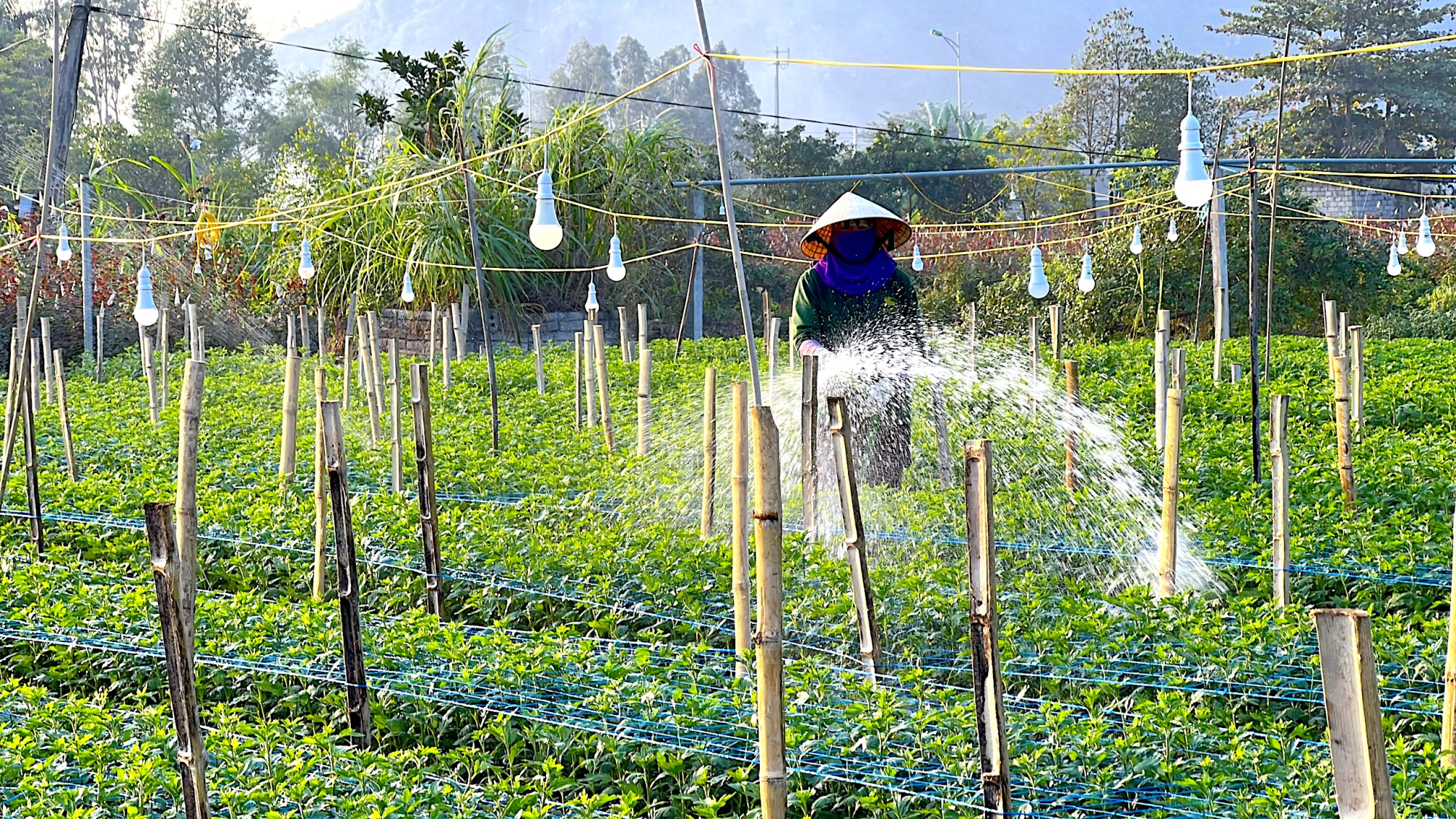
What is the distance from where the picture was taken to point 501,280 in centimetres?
1574

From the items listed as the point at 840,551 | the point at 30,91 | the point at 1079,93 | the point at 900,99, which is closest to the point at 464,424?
the point at 840,551

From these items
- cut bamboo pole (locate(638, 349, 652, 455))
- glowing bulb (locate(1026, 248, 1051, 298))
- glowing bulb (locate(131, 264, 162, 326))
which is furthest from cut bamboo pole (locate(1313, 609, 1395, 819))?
glowing bulb (locate(1026, 248, 1051, 298))

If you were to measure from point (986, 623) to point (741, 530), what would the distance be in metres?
0.95

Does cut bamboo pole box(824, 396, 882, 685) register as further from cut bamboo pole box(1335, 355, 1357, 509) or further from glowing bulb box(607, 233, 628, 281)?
glowing bulb box(607, 233, 628, 281)

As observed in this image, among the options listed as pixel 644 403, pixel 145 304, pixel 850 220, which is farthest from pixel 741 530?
pixel 145 304

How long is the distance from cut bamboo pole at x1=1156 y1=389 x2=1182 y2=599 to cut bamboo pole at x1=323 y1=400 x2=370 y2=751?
273cm

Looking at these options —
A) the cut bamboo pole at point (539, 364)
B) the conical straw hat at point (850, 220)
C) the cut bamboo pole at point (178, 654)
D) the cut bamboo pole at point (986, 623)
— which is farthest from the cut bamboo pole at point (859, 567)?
the cut bamboo pole at point (539, 364)

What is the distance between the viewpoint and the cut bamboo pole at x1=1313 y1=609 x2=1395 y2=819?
197 centimetres

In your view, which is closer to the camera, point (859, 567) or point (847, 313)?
point (859, 567)

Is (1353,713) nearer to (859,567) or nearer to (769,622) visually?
(769,622)

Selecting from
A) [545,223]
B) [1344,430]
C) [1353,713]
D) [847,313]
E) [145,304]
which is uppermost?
[545,223]

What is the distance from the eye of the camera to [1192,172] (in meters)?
4.37

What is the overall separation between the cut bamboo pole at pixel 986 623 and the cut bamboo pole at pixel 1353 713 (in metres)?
0.77

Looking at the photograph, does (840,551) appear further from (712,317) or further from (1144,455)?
(712,317)
